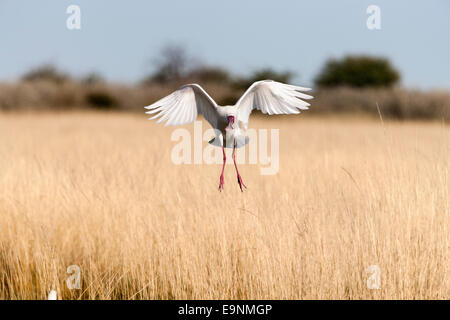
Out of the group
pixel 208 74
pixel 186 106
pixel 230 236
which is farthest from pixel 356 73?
pixel 186 106

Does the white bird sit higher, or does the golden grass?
the white bird

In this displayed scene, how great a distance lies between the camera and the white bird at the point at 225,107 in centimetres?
334

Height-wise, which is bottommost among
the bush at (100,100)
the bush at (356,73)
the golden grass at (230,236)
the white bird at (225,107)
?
the golden grass at (230,236)

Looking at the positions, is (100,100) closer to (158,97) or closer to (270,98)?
(158,97)

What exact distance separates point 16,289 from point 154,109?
2630 millimetres

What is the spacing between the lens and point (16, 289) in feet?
15.3

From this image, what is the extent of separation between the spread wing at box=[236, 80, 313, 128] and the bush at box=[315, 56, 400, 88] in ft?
129

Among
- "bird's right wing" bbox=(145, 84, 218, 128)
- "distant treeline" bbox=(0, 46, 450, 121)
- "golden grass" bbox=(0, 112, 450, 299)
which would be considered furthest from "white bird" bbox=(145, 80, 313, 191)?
"distant treeline" bbox=(0, 46, 450, 121)

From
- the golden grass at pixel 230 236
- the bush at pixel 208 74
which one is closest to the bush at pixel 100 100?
the bush at pixel 208 74

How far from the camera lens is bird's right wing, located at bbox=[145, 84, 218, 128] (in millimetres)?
3553

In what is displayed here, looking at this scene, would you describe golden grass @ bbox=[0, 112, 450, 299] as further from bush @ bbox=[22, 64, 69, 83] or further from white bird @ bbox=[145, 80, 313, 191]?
bush @ bbox=[22, 64, 69, 83]

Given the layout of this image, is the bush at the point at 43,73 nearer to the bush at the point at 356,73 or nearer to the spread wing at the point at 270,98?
the bush at the point at 356,73

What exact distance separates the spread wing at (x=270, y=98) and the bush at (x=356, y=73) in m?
39.3
